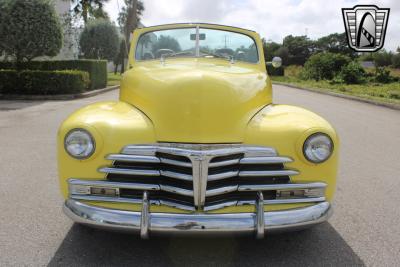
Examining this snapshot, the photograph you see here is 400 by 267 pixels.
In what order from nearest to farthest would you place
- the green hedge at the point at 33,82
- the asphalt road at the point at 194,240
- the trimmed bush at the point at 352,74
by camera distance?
the asphalt road at the point at 194,240, the green hedge at the point at 33,82, the trimmed bush at the point at 352,74

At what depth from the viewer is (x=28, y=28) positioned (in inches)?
572

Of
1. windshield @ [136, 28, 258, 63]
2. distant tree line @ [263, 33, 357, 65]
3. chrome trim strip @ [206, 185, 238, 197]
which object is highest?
distant tree line @ [263, 33, 357, 65]

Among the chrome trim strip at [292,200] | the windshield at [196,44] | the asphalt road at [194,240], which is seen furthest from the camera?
the windshield at [196,44]

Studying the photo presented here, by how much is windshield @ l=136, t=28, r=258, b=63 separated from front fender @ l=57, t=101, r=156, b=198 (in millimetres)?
1687

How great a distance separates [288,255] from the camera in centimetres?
305

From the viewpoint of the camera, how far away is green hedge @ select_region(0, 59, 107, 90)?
16094 mm

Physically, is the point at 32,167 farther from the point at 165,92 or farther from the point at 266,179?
the point at 266,179

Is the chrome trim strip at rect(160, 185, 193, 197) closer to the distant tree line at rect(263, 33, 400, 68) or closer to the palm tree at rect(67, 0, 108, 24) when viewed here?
the palm tree at rect(67, 0, 108, 24)

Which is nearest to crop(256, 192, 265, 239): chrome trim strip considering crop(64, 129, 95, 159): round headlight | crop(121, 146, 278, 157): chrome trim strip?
crop(121, 146, 278, 157): chrome trim strip

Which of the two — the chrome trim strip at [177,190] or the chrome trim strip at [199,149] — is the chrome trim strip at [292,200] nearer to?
the chrome trim strip at [199,149]

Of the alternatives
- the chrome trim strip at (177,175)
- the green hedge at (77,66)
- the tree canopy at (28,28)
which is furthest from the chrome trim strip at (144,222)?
the green hedge at (77,66)

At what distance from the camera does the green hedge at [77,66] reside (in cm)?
1609

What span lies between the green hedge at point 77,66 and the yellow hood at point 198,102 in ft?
46.2

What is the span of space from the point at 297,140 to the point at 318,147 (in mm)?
159
